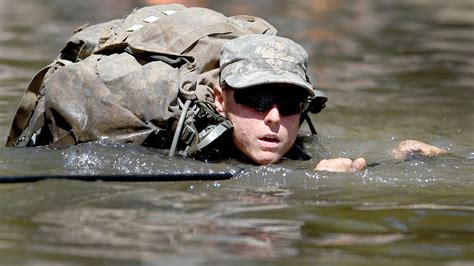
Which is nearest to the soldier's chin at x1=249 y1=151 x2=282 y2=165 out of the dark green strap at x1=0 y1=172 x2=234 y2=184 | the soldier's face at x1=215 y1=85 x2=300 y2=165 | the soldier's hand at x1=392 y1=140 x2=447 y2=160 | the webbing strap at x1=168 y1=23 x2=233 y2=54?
the soldier's face at x1=215 y1=85 x2=300 y2=165

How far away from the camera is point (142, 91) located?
6781 millimetres

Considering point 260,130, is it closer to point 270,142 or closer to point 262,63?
point 270,142

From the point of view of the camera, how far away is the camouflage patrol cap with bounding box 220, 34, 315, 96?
21.1 feet

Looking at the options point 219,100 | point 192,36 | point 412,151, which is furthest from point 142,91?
point 412,151

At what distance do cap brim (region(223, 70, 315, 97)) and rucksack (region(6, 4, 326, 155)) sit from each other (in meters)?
0.27

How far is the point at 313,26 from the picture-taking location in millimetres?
17781

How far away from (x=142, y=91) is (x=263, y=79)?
78cm

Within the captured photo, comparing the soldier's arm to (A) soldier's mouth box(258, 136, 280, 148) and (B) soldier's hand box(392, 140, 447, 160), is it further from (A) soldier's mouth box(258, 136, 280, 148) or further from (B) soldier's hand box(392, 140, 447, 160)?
(A) soldier's mouth box(258, 136, 280, 148)

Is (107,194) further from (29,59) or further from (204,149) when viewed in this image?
(29,59)

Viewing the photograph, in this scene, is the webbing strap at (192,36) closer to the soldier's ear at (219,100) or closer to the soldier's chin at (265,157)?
the soldier's ear at (219,100)

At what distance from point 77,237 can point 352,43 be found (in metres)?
11.1

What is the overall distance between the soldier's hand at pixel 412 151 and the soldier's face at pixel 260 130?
0.93 metres

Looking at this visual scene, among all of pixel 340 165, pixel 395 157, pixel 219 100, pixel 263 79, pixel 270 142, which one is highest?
pixel 263 79

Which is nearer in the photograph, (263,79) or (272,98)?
(263,79)
